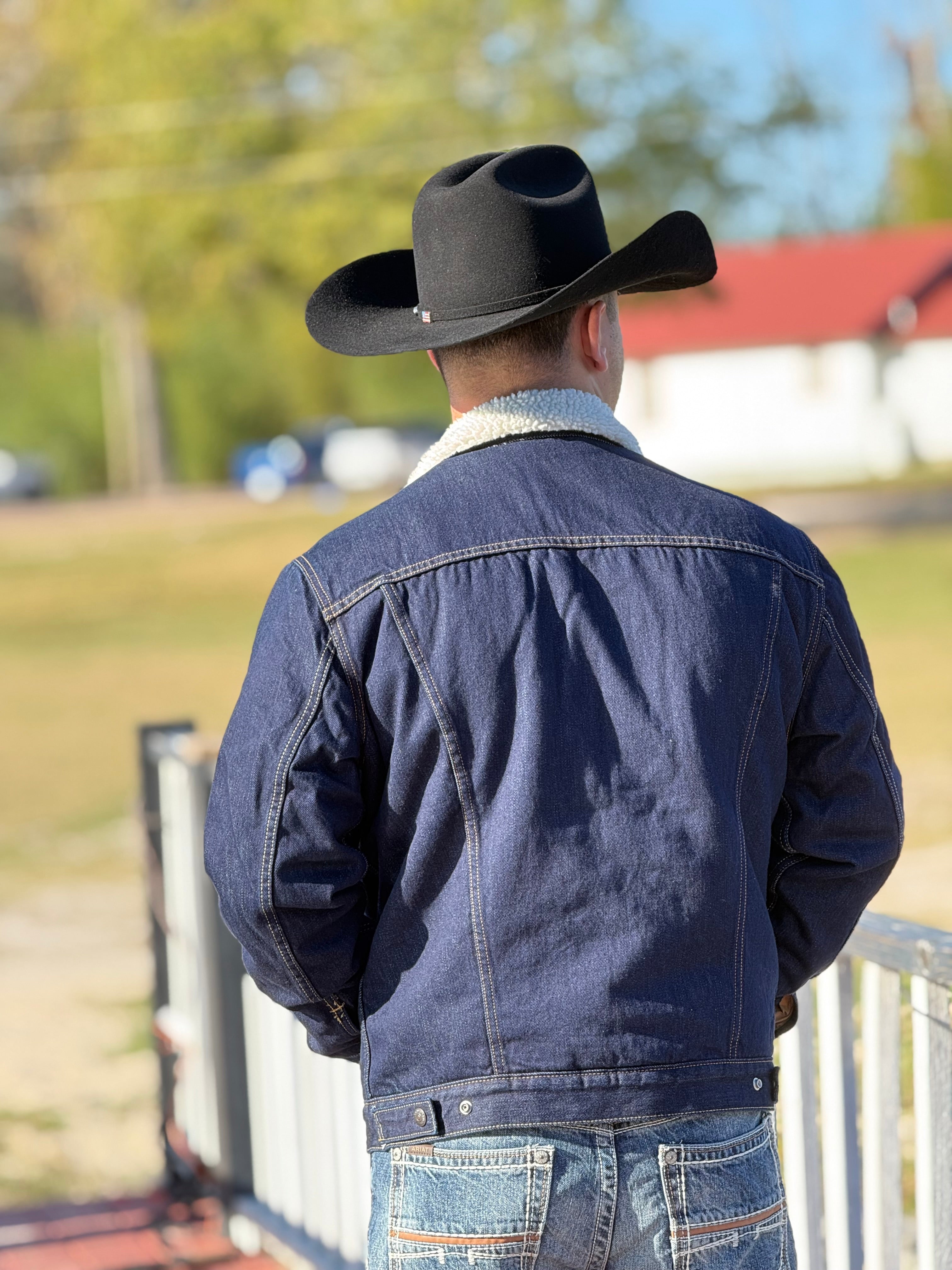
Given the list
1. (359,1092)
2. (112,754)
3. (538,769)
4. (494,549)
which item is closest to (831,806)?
(538,769)

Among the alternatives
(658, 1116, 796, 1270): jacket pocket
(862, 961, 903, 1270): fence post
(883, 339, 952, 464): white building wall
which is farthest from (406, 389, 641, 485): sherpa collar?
(883, 339, 952, 464): white building wall

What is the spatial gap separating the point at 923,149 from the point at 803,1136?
130ft

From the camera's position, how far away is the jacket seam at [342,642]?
Answer: 1589mm

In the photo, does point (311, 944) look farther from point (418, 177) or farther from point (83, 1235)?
point (418, 177)

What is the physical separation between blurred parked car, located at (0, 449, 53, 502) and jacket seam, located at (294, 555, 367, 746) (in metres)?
34.6

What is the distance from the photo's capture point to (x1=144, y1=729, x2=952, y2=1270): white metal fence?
2.01 m

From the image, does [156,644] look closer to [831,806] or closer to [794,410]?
[831,806]

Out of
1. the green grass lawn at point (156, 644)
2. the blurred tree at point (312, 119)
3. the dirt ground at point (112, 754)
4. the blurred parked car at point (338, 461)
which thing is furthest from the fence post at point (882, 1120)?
the blurred parked car at point (338, 461)

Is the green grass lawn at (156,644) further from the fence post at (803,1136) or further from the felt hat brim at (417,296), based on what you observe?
the felt hat brim at (417,296)

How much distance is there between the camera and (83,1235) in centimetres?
358

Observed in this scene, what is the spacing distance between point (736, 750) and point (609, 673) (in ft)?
0.54

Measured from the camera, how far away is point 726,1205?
1.59 m

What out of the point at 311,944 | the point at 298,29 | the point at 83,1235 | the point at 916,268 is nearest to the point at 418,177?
the point at 298,29

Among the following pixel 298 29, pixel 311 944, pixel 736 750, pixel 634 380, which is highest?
pixel 298 29
